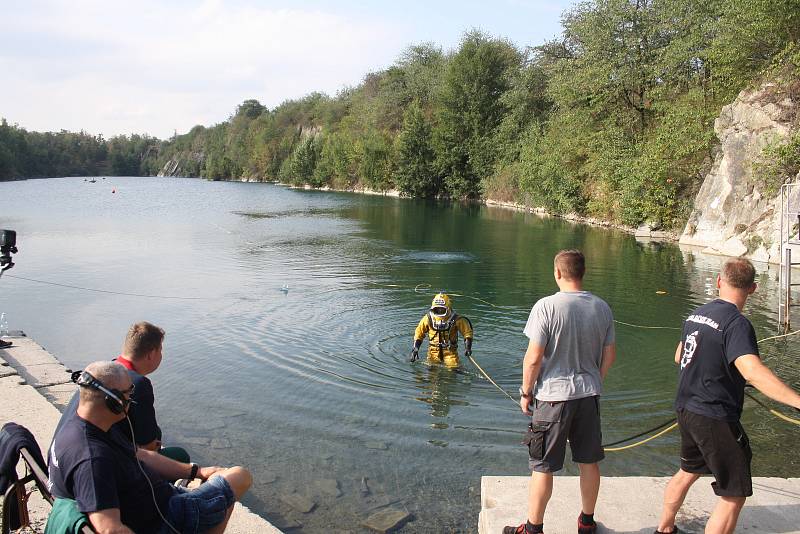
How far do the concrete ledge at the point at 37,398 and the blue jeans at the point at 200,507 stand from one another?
3.45ft

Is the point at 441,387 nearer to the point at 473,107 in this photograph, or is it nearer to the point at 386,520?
the point at 386,520

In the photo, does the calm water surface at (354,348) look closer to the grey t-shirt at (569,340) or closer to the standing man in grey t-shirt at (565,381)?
the standing man in grey t-shirt at (565,381)

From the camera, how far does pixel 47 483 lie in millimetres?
4062

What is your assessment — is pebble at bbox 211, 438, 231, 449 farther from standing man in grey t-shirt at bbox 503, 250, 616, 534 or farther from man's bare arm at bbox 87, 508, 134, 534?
man's bare arm at bbox 87, 508, 134, 534

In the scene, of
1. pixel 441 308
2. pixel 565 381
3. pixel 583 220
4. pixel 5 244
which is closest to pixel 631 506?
pixel 565 381

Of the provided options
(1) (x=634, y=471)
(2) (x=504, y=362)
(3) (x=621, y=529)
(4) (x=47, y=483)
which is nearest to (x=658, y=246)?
(2) (x=504, y=362)

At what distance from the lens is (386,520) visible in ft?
21.3

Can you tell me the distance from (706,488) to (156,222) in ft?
136

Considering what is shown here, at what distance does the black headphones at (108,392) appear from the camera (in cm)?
379

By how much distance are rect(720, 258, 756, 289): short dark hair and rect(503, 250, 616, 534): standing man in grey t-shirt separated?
2.86 feet

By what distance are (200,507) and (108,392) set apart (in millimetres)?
1151

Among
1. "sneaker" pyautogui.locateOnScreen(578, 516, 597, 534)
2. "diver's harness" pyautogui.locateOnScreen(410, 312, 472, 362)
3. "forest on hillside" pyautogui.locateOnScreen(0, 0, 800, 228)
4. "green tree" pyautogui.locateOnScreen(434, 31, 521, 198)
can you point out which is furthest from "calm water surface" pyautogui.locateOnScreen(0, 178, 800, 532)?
"green tree" pyautogui.locateOnScreen(434, 31, 521, 198)

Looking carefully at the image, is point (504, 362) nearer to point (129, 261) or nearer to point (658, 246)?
point (129, 261)

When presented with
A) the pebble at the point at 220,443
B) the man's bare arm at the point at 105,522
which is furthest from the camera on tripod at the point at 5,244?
the man's bare arm at the point at 105,522
